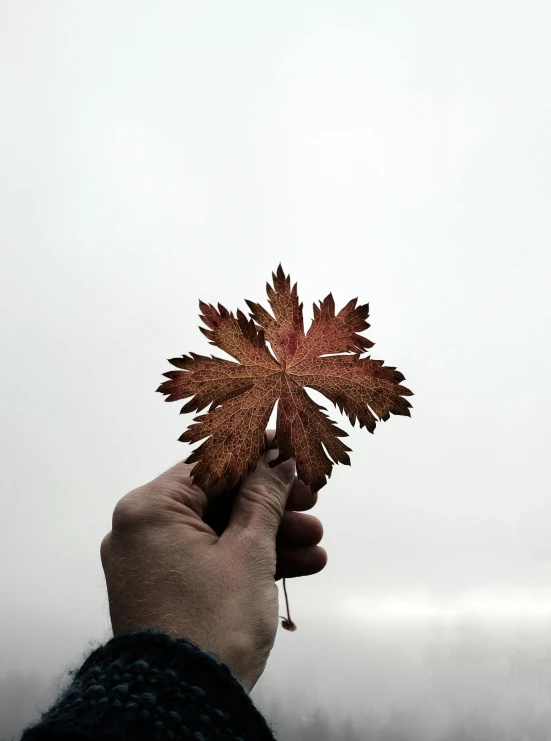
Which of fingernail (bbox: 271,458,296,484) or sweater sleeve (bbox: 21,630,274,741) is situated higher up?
fingernail (bbox: 271,458,296,484)

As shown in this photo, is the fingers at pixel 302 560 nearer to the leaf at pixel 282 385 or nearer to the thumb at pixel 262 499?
the thumb at pixel 262 499

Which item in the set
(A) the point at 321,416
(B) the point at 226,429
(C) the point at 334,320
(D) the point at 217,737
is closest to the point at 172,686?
(D) the point at 217,737

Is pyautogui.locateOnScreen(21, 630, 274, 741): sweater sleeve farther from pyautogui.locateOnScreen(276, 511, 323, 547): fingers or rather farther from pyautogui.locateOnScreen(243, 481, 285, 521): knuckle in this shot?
pyautogui.locateOnScreen(276, 511, 323, 547): fingers

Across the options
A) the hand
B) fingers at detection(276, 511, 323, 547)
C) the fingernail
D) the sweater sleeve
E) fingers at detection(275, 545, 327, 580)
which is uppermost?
the fingernail

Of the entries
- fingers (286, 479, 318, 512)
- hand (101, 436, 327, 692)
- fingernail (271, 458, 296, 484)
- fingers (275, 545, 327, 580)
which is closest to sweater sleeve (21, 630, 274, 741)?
hand (101, 436, 327, 692)

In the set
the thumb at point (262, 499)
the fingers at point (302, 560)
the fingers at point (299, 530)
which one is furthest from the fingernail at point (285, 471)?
the fingers at point (302, 560)

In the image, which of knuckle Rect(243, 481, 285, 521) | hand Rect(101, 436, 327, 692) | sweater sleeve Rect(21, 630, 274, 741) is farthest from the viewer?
knuckle Rect(243, 481, 285, 521)

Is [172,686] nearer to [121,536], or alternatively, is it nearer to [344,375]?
[121,536]
